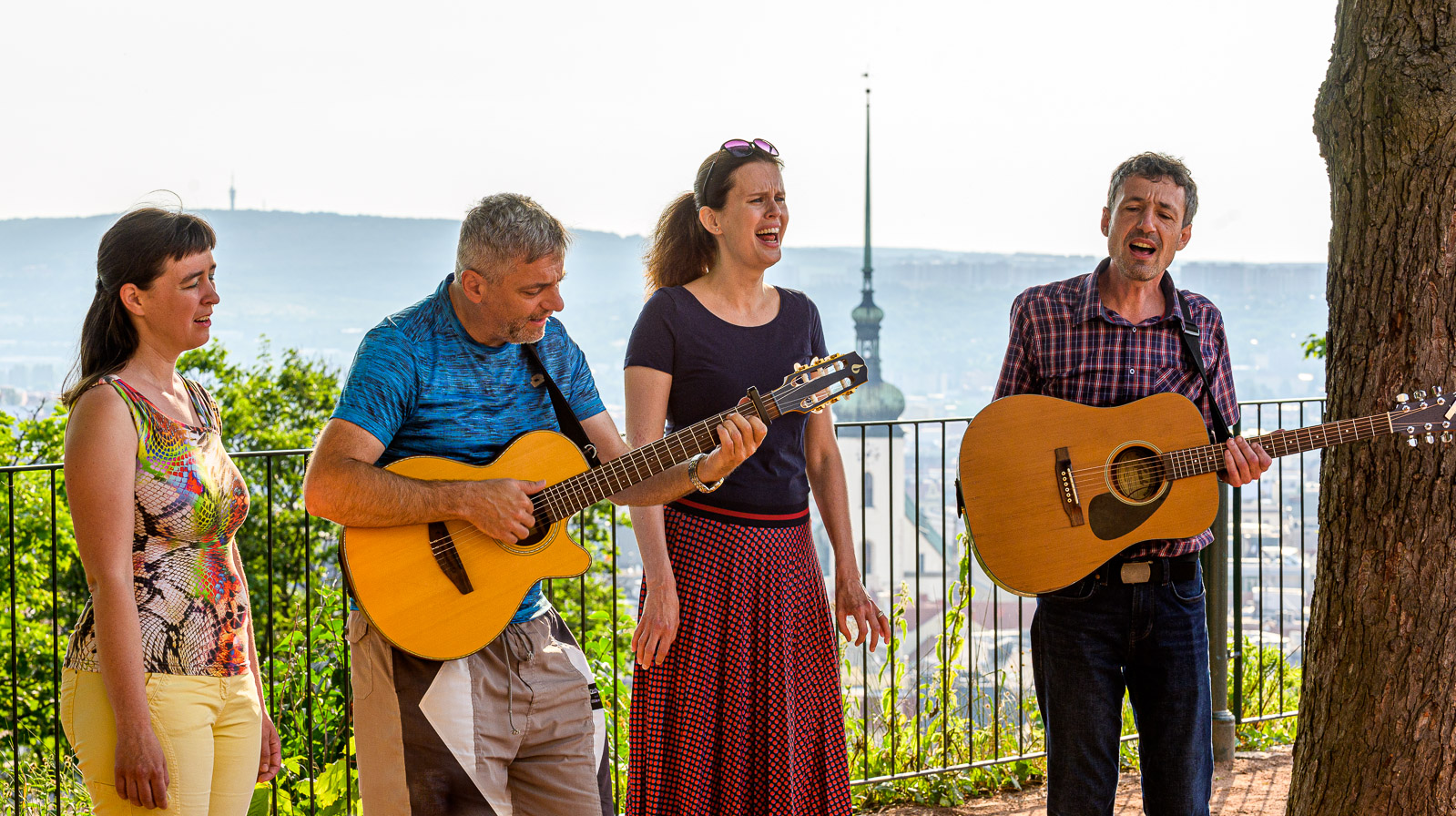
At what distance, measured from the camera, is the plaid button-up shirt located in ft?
8.57

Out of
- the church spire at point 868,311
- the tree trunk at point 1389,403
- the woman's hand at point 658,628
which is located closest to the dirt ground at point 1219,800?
the tree trunk at point 1389,403

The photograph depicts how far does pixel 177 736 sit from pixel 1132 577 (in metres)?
2.01

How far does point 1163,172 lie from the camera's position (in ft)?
8.52

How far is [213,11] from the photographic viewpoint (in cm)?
5509

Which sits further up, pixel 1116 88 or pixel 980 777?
pixel 1116 88

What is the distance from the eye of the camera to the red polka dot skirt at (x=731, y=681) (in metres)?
2.44

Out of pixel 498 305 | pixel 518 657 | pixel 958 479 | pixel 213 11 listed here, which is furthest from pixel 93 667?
pixel 213 11

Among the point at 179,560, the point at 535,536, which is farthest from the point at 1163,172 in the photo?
the point at 179,560

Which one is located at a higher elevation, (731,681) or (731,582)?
(731,582)

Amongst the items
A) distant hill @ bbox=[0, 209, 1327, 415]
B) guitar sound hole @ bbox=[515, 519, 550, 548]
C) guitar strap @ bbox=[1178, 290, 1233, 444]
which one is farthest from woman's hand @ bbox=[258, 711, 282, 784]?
distant hill @ bbox=[0, 209, 1327, 415]

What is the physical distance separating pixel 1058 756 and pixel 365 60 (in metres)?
62.6

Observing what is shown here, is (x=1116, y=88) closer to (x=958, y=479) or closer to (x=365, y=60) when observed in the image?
(x=365, y=60)

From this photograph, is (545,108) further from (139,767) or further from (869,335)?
(139,767)

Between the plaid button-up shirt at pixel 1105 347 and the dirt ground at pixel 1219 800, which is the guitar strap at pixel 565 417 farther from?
the dirt ground at pixel 1219 800
